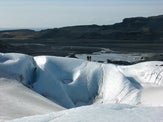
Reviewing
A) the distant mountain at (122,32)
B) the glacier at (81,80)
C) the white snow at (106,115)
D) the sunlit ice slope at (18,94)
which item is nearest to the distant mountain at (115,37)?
the distant mountain at (122,32)

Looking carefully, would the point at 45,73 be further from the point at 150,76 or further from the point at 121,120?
the point at 121,120

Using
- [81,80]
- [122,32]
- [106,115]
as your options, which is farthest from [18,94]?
[122,32]

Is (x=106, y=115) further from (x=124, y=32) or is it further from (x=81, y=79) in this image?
(x=124, y=32)

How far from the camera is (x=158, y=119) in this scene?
6.81 meters

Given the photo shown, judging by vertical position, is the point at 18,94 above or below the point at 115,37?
above

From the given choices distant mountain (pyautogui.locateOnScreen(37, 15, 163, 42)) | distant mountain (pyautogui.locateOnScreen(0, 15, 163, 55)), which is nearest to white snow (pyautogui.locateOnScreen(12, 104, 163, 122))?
distant mountain (pyautogui.locateOnScreen(0, 15, 163, 55))

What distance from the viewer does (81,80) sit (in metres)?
22.5

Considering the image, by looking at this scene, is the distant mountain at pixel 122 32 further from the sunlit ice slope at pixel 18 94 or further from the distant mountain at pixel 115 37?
the sunlit ice slope at pixel 18 94

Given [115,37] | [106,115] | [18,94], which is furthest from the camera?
[115,37]

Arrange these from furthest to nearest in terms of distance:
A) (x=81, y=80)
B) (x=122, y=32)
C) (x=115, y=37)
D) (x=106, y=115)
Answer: (x=122, y=32) < (x=115, y=37) < (x=81, y=80) < (x=106, y=115)

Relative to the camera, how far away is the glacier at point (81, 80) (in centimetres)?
1986

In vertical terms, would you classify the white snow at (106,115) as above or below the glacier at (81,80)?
above

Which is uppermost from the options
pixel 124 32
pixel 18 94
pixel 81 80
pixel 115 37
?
pixel 18 94

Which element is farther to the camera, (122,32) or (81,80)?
(122,32)
